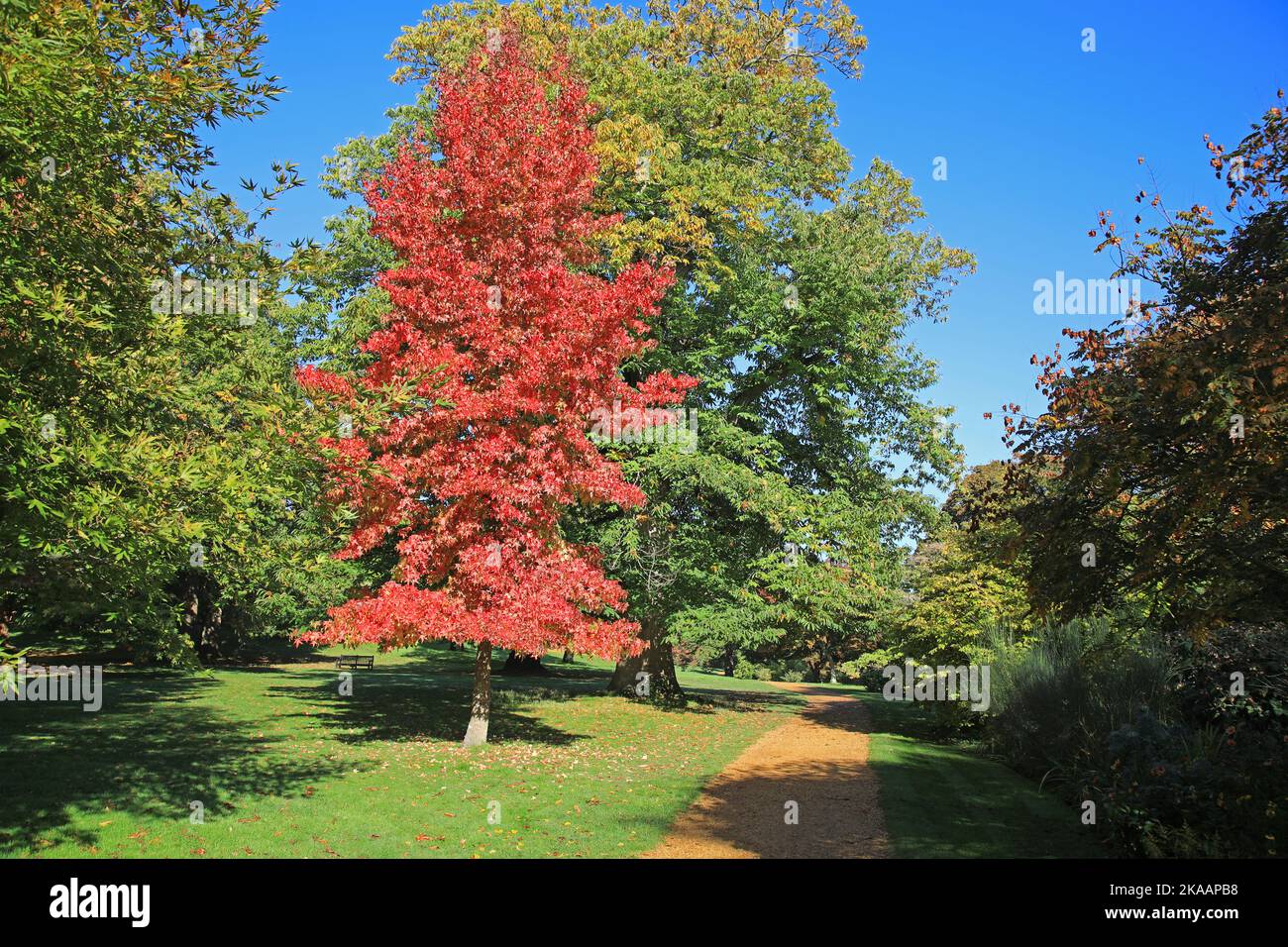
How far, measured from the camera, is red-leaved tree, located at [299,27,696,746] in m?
12.8

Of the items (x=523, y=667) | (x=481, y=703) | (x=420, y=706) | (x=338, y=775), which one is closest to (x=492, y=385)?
(x=481, y=703)

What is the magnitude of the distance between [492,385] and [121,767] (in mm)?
7723

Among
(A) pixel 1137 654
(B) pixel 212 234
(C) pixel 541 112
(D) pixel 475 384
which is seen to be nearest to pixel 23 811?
(B) pixel 212 234

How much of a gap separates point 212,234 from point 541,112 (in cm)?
794

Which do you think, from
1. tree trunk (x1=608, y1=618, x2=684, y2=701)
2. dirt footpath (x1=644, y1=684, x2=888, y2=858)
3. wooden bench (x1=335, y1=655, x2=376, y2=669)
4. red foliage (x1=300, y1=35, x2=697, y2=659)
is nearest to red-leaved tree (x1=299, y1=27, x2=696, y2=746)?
red foliage (x1=300, y1=35, x2=697, y2=659)

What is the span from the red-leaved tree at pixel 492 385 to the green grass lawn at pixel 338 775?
219cm

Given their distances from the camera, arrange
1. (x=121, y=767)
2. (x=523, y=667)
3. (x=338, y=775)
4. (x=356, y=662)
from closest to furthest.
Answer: (x=121, y=767)
(x=338, y=775)
(x=356, y=662)
(x=523, y=667)

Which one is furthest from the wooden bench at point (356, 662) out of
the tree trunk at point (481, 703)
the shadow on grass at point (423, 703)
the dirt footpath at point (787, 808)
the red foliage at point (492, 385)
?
the dirt footpath at point (787, 808)

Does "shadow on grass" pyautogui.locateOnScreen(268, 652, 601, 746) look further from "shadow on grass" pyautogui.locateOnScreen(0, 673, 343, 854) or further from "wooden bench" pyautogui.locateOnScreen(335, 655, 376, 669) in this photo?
"shadow on grass" pyautogui.locateOnScreen(0, 673, 343, 854)

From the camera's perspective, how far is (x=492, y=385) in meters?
13.4

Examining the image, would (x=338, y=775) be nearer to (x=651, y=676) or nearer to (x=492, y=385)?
(x=492, y=385)

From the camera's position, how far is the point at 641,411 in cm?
1457

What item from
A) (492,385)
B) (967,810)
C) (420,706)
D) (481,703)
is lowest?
(420,706)

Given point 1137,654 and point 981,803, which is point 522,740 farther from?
point 1137,654
